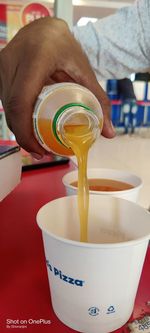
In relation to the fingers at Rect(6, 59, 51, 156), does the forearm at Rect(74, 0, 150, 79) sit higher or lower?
higher

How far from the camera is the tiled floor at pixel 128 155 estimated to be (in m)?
1.55

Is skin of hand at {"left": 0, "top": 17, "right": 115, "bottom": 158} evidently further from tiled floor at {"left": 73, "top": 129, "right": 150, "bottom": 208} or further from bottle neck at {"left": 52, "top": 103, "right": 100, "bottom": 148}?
tiled floor at {"left": 73, "top": 129, "right": 150, "bottom": 208}

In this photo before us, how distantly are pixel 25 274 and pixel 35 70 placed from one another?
0.84 ft

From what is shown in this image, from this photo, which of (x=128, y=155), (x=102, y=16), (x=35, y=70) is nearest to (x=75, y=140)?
(x=35, y=70)

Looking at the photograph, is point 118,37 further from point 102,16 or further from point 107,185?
point 102,16

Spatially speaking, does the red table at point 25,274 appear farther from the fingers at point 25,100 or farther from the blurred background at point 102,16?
the blurred background at point 102,16

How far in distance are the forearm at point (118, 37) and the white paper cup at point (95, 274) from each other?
0.44 meters

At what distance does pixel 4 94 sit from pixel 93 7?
1.80m

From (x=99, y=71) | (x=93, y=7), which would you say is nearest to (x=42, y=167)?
(x=99, y=71)

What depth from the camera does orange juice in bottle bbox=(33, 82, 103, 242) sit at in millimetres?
364

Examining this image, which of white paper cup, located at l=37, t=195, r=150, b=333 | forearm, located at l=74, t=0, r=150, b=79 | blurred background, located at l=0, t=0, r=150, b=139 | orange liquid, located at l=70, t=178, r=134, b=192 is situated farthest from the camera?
blurred background, located at l=0, t=0, r=150, b=139

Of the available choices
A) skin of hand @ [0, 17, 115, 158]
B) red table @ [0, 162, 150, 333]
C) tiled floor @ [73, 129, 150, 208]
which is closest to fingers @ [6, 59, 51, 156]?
skin of hand @ [0, 17, 115, 158]

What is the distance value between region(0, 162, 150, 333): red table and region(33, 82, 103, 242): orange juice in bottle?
126 mm

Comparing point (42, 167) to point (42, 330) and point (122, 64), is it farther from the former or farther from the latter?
point (42, 330)
